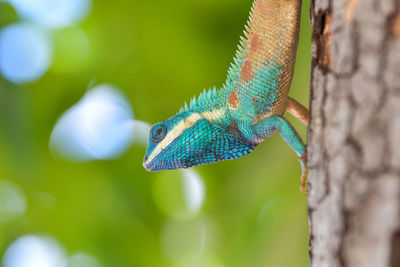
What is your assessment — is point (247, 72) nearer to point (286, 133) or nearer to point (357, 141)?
point (286, 133)

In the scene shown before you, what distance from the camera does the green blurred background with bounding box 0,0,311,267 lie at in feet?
10.8

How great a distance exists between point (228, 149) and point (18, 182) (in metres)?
2.24

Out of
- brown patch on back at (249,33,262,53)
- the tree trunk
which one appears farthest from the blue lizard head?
the tree trunk

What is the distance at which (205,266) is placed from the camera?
13.6 ft

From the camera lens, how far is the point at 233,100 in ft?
6.26

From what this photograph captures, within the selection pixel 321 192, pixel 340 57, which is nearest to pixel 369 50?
pixel 340 57

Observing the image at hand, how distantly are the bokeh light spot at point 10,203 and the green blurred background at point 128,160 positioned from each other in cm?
1

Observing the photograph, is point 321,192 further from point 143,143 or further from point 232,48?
point 143,143

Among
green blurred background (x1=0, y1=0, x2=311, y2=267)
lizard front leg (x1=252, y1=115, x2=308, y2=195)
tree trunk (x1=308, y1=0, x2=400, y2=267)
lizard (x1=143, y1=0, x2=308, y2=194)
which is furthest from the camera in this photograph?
green blurred background (x1=0, y1=0, x2=311, y2=267)

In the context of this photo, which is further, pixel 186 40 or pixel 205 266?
pixel 205 266

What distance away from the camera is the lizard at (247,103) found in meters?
1.78

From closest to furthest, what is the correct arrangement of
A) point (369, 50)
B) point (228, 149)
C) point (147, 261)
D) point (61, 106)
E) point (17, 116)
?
point (369, 50) < point (228, 149) < point (17, 116) < point (61, 106) < point (147, 261)

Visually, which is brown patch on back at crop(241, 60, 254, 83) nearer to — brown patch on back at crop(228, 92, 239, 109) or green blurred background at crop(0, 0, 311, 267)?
brown patch on back at crop(228, 92, 239, 109)

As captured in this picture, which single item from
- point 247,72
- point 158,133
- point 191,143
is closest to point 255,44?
point 247,72
